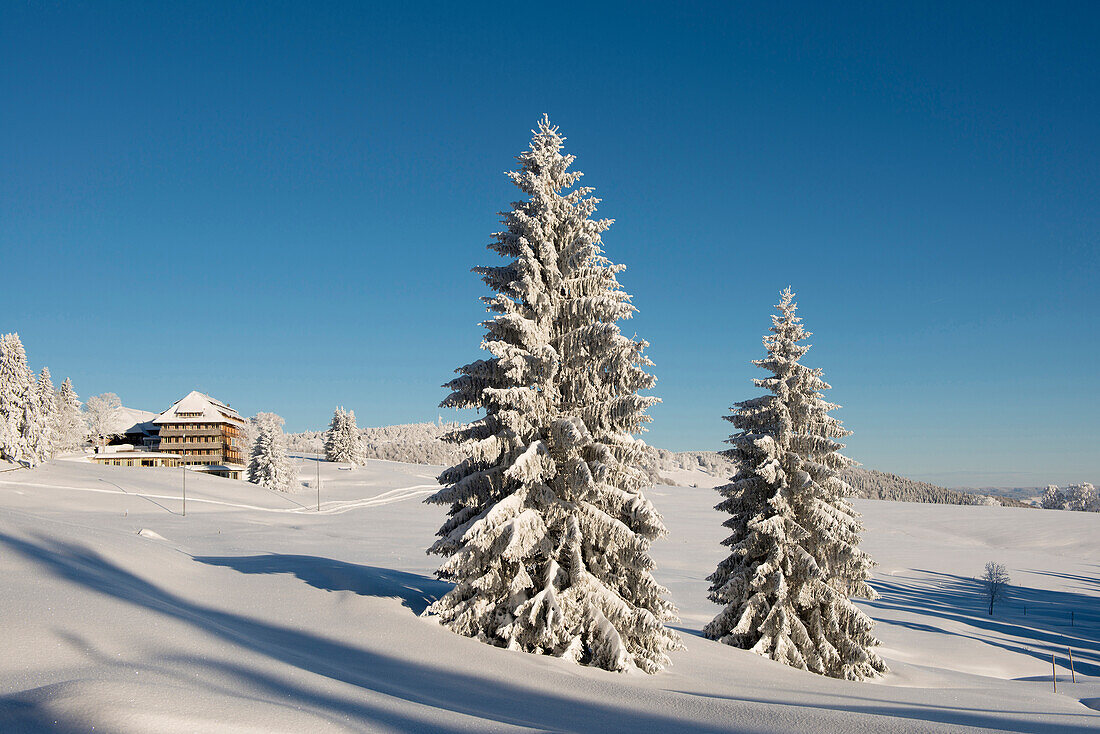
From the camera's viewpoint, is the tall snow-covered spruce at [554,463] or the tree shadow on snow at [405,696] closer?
the tree shadow on snow at [405,696]

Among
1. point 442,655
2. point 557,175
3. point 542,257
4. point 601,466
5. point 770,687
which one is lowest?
point 770,687

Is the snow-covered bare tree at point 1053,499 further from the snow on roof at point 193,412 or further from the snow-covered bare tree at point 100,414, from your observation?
the snow-covered bare tree at point 100,414

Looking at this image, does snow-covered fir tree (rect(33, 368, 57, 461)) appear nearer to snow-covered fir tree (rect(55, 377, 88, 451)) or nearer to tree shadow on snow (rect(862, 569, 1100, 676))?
snow-covered fir tree (rect(55, 377, 88, 451))

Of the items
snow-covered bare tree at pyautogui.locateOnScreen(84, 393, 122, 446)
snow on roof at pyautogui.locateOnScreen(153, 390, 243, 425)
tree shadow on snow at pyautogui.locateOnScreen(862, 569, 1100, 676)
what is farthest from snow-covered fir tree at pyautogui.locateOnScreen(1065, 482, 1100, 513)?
snow-covered bare tree at pyautogui.locateOnScreen(84, 393, 122, 446)

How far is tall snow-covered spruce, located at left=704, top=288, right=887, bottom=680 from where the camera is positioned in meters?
19.0

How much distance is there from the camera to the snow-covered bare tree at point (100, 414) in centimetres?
13688

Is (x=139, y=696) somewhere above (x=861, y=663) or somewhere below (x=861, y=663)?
above

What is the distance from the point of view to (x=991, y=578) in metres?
50.3

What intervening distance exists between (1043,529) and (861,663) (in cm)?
9877

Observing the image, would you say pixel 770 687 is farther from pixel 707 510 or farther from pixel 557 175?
pixel 707 510

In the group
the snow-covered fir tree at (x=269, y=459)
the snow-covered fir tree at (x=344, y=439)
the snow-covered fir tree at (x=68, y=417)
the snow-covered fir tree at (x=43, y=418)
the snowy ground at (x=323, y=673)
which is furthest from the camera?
the snow-covered fir tree at (x=344, y=439)

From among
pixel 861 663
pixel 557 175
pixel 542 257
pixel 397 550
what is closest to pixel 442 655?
pixel 542 257

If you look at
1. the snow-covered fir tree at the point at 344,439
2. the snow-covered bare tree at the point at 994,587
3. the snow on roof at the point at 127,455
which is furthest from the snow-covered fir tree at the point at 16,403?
the snow-covered bare tree at the point at 994,587

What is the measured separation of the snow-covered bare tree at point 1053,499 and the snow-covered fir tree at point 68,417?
208893 millimetres
